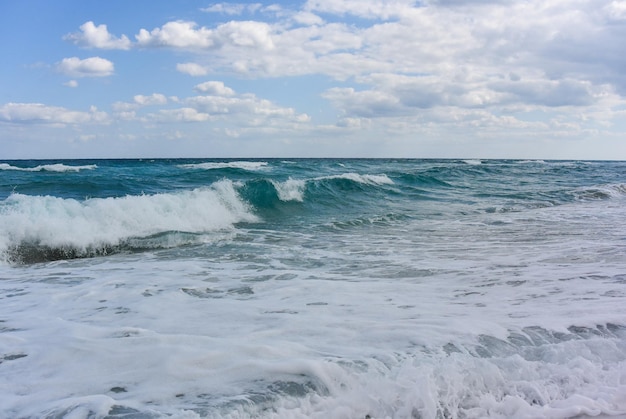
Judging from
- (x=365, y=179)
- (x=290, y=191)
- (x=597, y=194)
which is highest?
(x=365, y=179)

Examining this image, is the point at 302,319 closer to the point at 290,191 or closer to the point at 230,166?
the point at 290,191

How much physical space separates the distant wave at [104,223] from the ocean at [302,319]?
1.9 inches

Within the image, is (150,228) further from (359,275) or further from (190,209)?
(359,275)

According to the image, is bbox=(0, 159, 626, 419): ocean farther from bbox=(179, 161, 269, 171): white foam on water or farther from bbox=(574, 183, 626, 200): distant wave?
bbox=(179, 161, 269, 171): white foam on water

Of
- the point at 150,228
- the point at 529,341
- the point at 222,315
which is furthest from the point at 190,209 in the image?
the point at 529,341

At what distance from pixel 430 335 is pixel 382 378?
0.94m

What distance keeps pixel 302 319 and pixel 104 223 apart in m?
7.03

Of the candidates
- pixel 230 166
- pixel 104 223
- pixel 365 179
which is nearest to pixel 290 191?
pixel 365 179

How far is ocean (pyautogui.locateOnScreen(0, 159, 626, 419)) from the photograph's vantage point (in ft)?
10.6

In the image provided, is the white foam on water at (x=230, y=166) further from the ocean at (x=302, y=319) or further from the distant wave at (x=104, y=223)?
the ocean at (x=302, y=319)

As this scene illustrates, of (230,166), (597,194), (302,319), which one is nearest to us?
(302,319)

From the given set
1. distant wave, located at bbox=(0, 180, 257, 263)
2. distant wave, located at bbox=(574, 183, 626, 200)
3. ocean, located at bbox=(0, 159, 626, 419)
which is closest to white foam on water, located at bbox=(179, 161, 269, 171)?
distant wave, located at bbox=(0, 180, 257, 263)

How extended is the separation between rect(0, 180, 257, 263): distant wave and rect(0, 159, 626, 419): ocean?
49 mm

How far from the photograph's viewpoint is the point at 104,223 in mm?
10414
